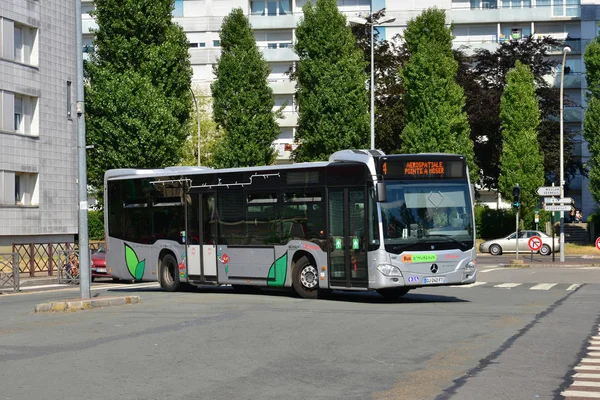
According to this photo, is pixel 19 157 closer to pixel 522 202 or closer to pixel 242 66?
pixel 242 66

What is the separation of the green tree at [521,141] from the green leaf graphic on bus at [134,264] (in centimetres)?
4094

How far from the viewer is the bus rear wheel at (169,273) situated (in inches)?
1033

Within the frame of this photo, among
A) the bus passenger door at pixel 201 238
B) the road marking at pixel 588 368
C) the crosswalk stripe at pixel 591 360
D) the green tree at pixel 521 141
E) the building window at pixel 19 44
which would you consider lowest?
the road marking at pixel 588 368

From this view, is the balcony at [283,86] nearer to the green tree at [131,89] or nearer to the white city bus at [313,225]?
the green tree at [131,89]

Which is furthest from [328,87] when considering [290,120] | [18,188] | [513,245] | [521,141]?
[290,120]

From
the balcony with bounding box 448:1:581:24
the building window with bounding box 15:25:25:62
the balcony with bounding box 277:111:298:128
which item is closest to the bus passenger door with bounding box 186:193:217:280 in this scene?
the building window with bounding box 15:25:25:62

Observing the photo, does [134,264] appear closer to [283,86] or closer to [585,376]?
[585,376]

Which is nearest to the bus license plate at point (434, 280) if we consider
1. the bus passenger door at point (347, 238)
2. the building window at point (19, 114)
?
the bus passenger door at point (347, 238)

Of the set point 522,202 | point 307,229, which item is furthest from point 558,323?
point 522,202

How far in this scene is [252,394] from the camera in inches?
378

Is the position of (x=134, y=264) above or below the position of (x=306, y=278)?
above

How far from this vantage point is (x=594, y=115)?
6241 centimetres

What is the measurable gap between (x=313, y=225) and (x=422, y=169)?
272 centimetres

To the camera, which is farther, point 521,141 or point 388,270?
point 521,141
